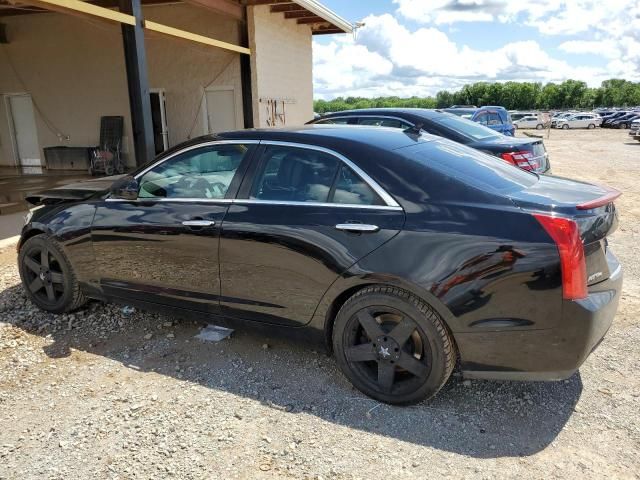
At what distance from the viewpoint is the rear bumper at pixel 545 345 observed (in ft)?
8.76

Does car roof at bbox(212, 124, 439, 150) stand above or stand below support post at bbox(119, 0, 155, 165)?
below

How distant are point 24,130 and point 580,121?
4663cm

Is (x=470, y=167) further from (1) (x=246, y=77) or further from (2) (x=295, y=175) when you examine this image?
(1) (x=246, y=77)

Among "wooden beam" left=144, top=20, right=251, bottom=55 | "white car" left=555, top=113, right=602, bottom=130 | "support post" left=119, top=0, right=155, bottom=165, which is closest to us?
"support post" left=119, top=0, right=155, bottom=165

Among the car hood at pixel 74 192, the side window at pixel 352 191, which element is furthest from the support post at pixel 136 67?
the side window at pixel 352 191

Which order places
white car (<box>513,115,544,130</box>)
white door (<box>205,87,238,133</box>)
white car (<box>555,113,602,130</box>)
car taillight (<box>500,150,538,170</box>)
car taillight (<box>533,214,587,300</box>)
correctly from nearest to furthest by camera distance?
car taillight (<box>533,214,587,300</box>) < car taillight (<box>500,150,538,170</box>) < white door (<box>205,87,238,133</box>) < white car (<box>555,113,602,130</box>) < white car (<box>513,115,544,130</box>)

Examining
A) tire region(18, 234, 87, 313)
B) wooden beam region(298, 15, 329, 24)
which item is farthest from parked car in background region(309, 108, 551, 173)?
wooden beam region(298, 15, 329, 24)

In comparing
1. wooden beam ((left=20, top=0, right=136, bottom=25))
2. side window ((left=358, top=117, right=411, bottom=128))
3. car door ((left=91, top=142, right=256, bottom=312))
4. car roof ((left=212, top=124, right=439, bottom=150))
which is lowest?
car door ((left=91, top=142, right=256, bottom=312))

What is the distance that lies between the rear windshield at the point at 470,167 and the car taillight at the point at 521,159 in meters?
3.15

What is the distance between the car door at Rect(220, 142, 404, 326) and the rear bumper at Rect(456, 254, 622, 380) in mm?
811

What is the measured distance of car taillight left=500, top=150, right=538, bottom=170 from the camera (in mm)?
6660

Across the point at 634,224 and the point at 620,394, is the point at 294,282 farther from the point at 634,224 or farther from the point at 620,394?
the point at 634,224

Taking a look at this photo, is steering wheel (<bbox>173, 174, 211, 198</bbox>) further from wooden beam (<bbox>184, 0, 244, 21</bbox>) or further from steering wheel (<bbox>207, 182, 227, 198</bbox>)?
wooden beam (<bbox>184, 0, 244, 21</bbox>)

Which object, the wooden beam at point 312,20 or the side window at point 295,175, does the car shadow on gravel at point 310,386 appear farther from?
the wooden beam at point 312,20
